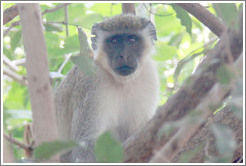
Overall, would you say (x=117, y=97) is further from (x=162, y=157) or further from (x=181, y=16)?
(x=162, y=157)

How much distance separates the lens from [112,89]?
4.11 metres

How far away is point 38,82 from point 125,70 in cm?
Answer: 182

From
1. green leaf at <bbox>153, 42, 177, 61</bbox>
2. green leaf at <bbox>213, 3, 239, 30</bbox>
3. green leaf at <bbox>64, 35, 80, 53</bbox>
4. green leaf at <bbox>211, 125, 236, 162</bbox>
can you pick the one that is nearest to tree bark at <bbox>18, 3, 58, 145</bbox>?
green leaf at <bbox>211, 125, 236, 162</bbox>

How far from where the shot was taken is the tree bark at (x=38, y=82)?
6.70ft

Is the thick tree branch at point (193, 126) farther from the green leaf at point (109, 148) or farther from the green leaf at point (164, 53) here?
the green leaf at point (164, 53)

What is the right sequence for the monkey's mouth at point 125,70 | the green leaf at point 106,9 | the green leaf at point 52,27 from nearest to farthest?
1. the monkey's mouth at point 125,70
2. the green leaf at point 52,27
3. the green leaf at point 106,9

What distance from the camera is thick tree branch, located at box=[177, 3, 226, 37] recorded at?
12.9 ft

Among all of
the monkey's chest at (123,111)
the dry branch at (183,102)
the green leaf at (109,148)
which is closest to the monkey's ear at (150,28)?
the monkey's chest at (123,111)

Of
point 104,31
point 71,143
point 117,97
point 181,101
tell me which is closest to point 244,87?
point 181,101

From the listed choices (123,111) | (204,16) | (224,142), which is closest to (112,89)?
(123,111)

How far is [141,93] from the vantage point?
4.28 m

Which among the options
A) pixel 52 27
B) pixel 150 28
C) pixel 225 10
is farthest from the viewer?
pixel 52 27

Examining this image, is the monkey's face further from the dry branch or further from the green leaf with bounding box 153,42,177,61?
the dry branch

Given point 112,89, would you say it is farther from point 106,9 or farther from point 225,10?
point 225,10
